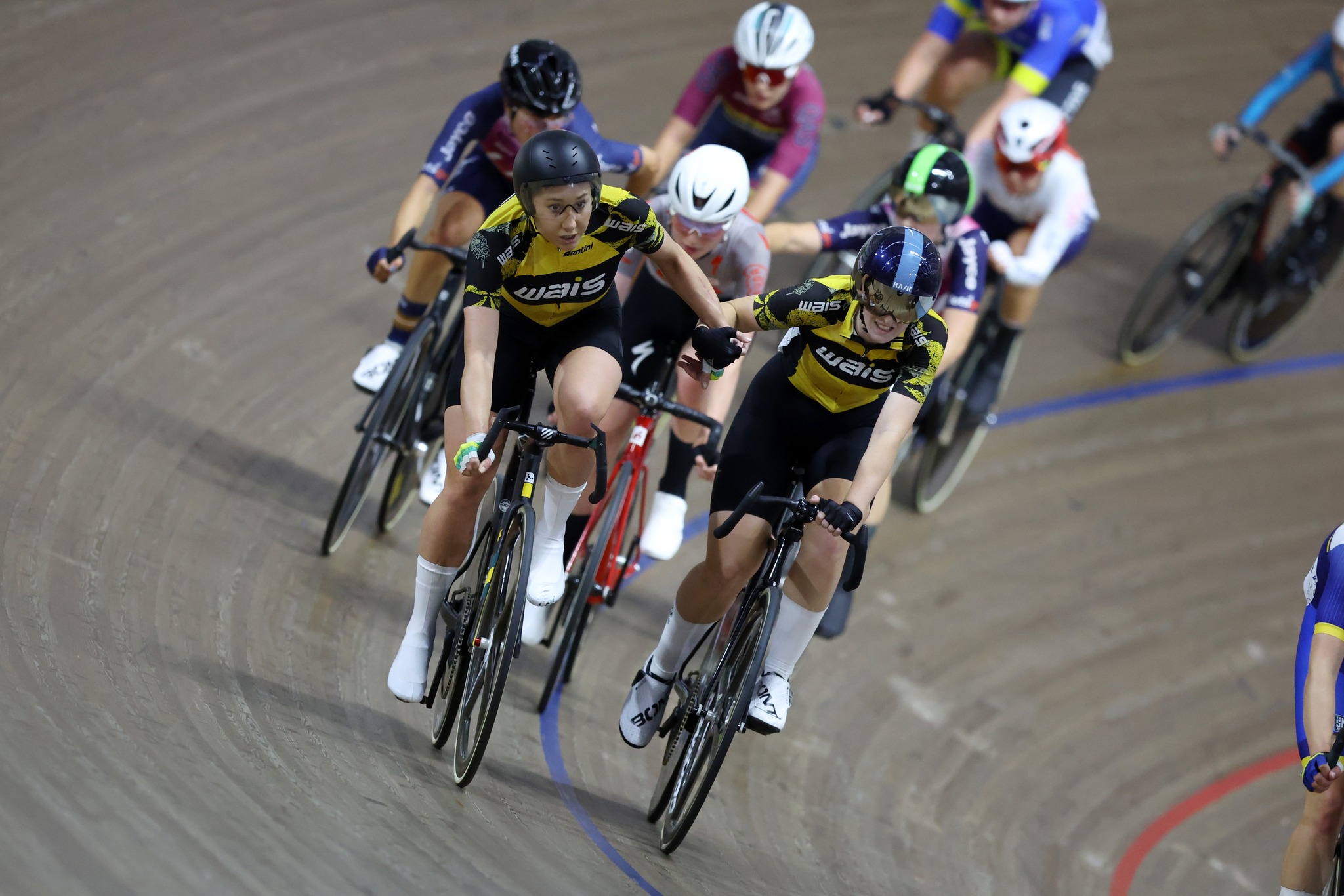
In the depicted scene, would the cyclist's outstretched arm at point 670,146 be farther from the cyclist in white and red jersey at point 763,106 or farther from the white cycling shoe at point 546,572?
the white cycling shoe at point 546,572

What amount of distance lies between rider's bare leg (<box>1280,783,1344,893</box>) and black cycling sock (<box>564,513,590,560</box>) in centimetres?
224

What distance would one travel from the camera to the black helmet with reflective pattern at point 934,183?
475 cm

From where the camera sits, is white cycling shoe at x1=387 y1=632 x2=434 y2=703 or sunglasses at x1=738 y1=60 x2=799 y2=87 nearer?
white cycling shoe at x1=387 y1=632 x2=434 y2=703

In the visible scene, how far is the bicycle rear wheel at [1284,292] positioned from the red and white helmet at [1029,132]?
2.33m

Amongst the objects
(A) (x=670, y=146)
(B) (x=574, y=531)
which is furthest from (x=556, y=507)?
(A) (x=670, y=146)

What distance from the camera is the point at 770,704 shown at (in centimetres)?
379

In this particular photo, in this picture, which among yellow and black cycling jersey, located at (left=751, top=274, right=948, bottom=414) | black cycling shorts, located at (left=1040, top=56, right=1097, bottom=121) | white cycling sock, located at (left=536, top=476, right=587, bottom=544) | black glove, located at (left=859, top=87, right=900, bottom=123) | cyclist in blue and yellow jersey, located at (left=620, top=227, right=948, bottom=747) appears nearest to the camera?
cyclist in blue and yellow jersey, located at (left=620, top=227, right=948, bottom=747)

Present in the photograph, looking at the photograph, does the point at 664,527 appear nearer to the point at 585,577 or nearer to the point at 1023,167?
the point at 585,577

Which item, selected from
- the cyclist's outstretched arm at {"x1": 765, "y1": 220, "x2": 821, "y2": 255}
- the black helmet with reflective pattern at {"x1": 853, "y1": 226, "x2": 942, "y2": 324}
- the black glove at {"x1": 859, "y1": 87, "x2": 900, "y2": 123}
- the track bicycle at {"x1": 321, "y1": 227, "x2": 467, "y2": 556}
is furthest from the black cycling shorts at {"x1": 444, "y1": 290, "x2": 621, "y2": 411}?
the black glove at {"x1": 859, "y1": 87, "x2": 900, "y2": 123}

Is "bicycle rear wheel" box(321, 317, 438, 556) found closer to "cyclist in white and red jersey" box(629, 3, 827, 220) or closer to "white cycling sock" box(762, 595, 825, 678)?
"cyclist in white and red jersey" box(629, 3, 827, 220)

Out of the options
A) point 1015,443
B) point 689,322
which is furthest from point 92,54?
point 1015,443

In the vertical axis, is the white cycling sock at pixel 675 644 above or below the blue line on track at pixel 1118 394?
above

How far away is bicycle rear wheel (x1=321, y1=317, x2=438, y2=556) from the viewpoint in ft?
15.7

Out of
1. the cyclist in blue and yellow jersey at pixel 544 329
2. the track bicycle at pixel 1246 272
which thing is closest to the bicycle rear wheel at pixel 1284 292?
the track bicycle at pixel 1246 272
